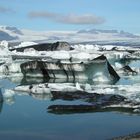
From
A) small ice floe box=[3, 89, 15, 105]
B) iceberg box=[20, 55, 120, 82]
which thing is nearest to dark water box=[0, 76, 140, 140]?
small ice floe box=[3, 89, 15, 105]

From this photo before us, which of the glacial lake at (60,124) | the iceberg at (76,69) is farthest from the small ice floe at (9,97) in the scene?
the iceberg at (76,69)

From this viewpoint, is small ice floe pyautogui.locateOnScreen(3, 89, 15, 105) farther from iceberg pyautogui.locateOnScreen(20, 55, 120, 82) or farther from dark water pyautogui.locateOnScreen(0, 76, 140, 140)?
iceberg pyautogui.locateOnScreen(20, 55, 120, 82)

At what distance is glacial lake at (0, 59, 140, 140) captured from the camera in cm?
767

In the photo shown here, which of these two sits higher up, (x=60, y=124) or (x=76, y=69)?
(x=76, y=69)

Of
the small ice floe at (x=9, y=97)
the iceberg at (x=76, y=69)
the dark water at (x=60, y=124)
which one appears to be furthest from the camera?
the iceberg at (x=76, y=69)

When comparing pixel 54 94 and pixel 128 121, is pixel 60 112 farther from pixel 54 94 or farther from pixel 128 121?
pixel 54 94

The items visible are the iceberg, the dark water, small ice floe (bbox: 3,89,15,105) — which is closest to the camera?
the dark water

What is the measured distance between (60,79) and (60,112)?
7616 millimetres

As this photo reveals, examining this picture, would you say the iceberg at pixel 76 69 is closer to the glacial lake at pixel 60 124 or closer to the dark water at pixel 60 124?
the glacial lake at pixel 60 124

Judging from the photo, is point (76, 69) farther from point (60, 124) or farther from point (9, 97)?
point (60, 124)

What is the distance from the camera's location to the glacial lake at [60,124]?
302 inches

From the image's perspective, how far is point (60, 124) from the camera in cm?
863

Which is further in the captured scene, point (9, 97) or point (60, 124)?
point (9, 97)

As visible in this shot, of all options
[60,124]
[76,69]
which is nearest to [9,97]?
[60,124]
